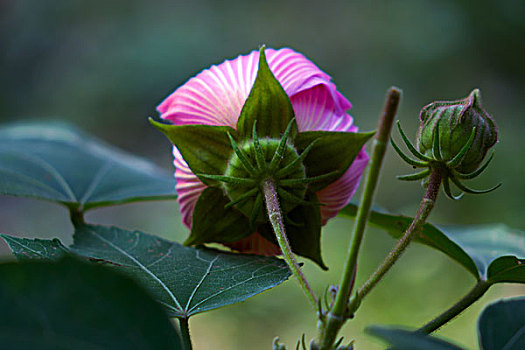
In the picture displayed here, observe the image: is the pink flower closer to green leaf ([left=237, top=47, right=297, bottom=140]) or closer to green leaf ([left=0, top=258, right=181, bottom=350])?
green leaf ([left=237, top=47, right=297, bottom=140])

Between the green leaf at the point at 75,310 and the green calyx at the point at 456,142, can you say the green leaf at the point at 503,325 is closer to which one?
the green calyx at the point at 456,142

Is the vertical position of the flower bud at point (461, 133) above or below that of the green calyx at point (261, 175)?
above

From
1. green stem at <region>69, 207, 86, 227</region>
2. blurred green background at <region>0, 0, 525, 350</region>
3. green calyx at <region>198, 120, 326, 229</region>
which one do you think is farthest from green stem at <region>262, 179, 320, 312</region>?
blurred green background at <region>0, 0, 525, 350</region>

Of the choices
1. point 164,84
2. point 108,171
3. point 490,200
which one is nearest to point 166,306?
point 108,171

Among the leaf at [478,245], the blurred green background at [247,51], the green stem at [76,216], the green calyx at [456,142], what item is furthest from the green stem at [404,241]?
the blurred green background at [247,51]

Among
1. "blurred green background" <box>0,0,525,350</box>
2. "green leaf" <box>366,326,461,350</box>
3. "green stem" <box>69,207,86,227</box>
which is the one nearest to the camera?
"green leaf" <box>366,326,461,350</box>

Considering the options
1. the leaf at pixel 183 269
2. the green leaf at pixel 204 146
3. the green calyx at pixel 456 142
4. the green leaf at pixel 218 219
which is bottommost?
the leaf at pixel 183 269

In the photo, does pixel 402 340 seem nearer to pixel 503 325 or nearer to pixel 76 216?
pixel 503 325
